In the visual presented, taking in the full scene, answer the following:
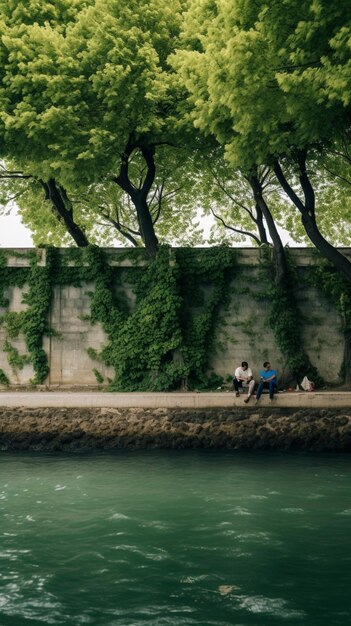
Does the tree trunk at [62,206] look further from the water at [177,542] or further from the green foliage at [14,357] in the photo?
the water at [177,542]

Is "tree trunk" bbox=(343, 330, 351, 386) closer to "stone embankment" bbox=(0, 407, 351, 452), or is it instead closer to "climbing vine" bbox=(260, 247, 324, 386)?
"climbing vine" bbox=(260, 247, 324, 386)

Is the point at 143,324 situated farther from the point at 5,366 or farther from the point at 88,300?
the point at 5,366

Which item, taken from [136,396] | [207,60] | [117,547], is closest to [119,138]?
[207,60]

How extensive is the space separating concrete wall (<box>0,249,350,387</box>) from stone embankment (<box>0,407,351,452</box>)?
3.32 metres

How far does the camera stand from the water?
8.71 m

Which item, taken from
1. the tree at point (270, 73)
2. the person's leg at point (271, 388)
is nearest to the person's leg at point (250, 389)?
the person's leg at point (271, 388)

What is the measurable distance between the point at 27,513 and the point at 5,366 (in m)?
10.8

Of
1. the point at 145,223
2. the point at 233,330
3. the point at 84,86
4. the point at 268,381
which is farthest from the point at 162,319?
the point at 84,86

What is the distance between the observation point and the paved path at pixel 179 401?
19.5 metres

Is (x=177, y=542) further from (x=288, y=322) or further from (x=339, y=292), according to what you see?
(x=339, y=292)

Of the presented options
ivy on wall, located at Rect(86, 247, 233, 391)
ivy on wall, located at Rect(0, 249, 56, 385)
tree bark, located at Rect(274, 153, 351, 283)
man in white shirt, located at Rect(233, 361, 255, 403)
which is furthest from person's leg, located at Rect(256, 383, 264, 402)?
ivy on wall, located at Rect(0, 249, 56, 385)

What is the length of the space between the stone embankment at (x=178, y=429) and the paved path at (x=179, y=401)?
210mm

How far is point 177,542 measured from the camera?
436 inches

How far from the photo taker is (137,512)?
12812mm
